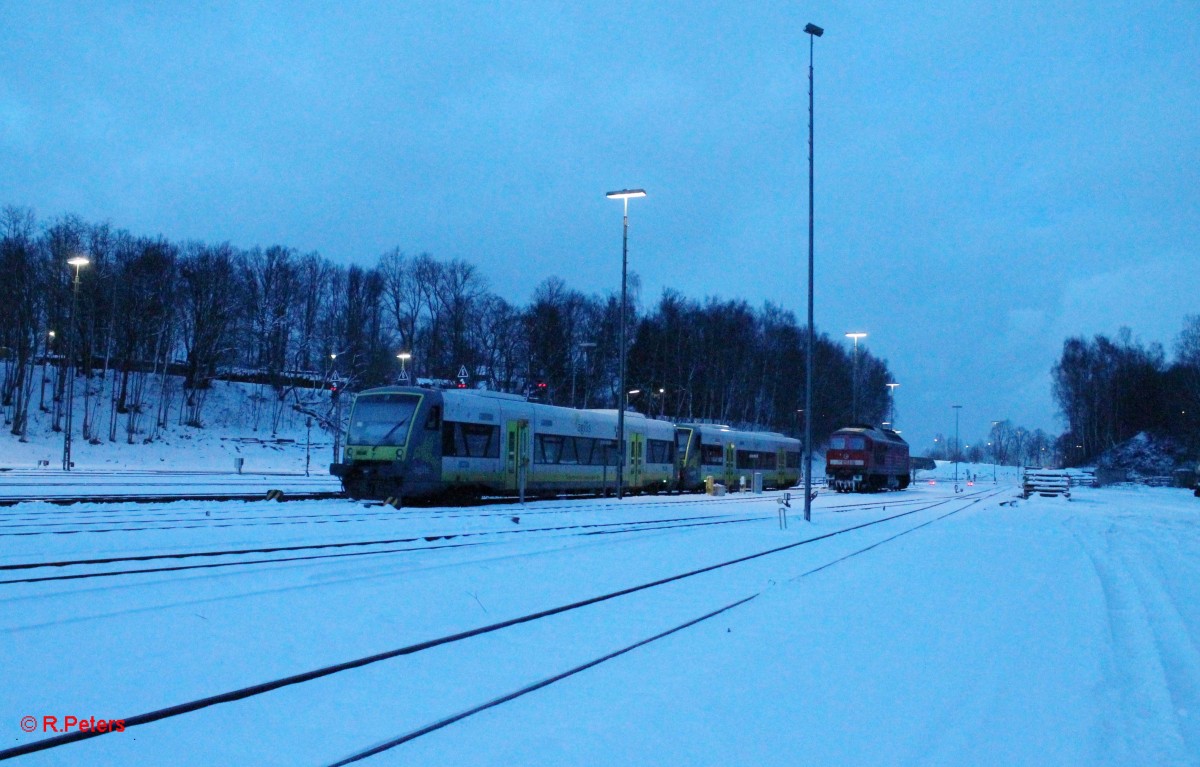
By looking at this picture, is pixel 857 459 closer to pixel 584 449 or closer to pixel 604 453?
pixel 604 453

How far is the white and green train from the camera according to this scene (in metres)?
25.0

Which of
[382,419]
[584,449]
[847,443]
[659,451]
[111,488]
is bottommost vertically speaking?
[111,488]

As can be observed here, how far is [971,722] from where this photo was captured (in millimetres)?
6117

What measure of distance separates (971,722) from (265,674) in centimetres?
514

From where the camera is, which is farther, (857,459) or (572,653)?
(857,459)

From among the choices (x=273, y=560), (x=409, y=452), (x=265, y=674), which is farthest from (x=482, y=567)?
(x=409, y=452)

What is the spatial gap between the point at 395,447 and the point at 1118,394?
3865 inches

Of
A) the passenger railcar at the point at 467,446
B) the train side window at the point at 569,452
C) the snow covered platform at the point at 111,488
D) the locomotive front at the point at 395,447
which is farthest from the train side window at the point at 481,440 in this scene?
the snow covered platform at the point at 111,488

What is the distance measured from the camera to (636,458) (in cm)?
3862

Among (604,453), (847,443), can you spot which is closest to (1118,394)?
(847,443)

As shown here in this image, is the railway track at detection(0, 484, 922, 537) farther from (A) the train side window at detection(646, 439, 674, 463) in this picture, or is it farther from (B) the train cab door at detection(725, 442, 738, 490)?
(B) the train cab door at detection(725, 442, 738, 490)

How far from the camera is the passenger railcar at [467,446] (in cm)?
2492

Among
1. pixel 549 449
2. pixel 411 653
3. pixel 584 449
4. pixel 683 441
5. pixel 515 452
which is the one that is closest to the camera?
pixel 411 653

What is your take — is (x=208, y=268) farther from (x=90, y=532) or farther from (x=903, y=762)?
(x=903, y=762)
